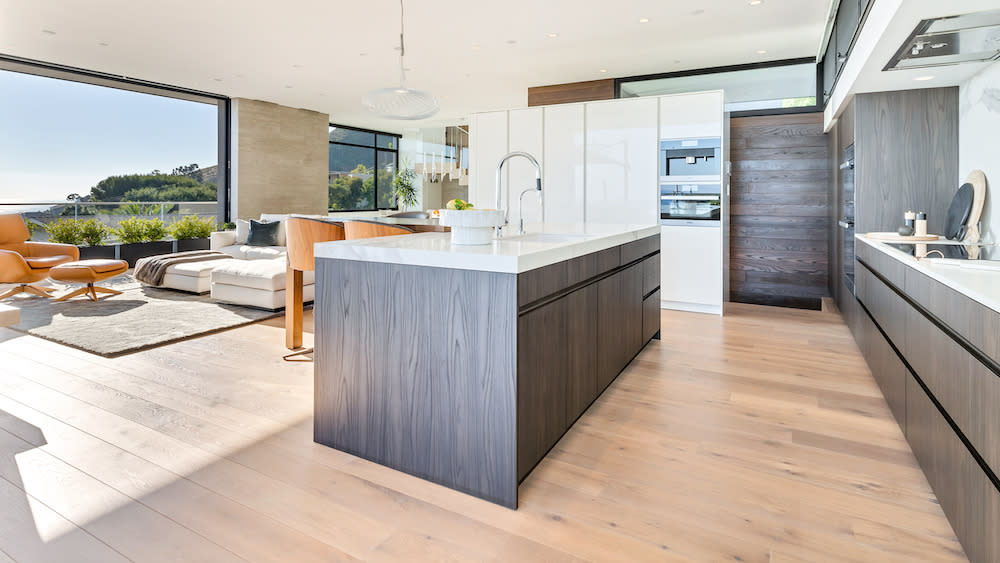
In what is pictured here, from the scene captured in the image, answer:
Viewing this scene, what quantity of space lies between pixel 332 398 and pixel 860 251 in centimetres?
366

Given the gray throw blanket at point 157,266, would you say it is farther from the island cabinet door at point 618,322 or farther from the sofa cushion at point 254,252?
the island cabinet door at point 618,322

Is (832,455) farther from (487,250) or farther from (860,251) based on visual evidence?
(860,251)

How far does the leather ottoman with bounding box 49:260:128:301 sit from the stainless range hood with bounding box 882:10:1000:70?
666 centimetres

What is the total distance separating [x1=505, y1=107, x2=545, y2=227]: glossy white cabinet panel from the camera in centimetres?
620

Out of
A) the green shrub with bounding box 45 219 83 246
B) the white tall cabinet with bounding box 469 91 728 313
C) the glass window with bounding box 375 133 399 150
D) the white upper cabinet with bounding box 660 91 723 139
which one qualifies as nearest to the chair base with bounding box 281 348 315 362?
the white tall cabinet with bounding box 469 91 728 313

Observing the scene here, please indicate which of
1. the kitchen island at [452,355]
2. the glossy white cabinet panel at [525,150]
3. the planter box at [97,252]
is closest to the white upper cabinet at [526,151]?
the glossy white cabinet panel at [525,150]

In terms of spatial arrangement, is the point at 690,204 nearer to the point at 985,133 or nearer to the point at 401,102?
the point at 985,133

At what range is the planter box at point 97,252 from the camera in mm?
7367

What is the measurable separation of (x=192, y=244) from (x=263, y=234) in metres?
2.44

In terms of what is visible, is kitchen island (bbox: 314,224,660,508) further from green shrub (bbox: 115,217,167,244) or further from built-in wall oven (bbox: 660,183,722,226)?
green shrub (bbox: 115,217,167,244)

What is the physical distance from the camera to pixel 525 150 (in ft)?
20.3

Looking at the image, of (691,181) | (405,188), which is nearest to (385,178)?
(405,188)

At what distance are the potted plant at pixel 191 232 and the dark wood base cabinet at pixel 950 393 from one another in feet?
29.9

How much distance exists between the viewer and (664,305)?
5641 millimetres
